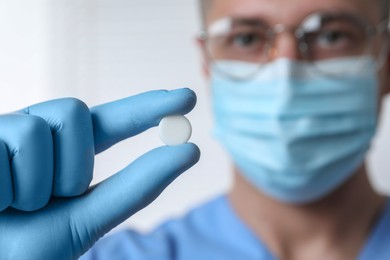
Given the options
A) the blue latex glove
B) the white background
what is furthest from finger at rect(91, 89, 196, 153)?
the white background

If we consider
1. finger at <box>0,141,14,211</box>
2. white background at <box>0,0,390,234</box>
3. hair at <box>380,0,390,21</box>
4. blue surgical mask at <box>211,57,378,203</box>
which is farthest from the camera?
white background at <box>0,0,390,234</box>

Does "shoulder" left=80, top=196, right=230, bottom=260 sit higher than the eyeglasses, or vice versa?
the eyeglasses

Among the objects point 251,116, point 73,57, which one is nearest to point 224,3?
point 251,116

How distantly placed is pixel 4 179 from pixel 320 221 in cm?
72

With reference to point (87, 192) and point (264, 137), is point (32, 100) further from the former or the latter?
point (87, 192)

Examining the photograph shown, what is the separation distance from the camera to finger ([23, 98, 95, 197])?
569 mm

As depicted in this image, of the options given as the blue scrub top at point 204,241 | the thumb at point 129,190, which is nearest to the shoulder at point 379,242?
the blue scrub top at point 204,241

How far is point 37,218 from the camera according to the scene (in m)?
0.59

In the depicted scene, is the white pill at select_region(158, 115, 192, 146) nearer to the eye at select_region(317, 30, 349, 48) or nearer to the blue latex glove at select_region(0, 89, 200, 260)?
the blue latex glove at select_region(0, 89, 200, 260)

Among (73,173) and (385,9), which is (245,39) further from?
(73,173)

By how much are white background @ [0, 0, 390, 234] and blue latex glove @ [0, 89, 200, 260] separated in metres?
0.79

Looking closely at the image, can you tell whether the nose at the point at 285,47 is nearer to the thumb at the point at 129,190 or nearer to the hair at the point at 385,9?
the hair at the point at 385,9

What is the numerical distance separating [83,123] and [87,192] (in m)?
0.08

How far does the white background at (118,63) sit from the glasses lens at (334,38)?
1.46ft
